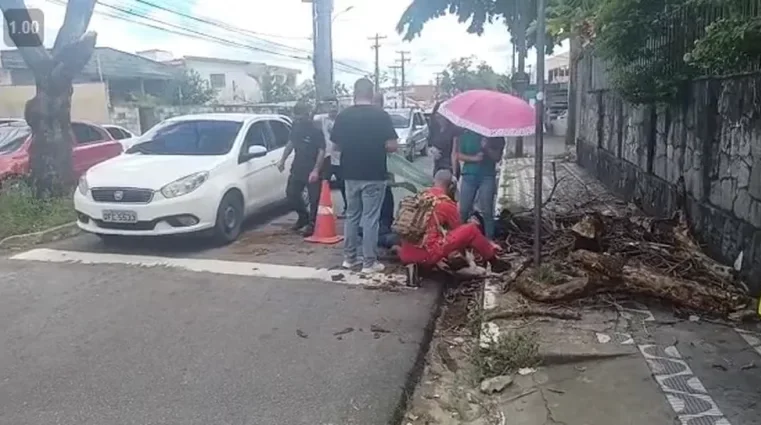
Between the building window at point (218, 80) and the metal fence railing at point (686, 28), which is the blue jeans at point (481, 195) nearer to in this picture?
the metal fence railing at point (686, 28)

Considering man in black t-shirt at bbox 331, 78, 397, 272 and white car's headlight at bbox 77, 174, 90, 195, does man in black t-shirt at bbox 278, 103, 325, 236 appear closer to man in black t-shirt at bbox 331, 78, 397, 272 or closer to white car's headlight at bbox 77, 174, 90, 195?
man in black t-shirt at bbox 331, 78, 397, 272

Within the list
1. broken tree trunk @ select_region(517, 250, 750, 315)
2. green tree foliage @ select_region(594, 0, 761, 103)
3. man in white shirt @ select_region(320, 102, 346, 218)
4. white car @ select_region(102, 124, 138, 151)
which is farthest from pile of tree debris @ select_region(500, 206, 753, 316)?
white car @ select_region(102, 124, 138, 151)

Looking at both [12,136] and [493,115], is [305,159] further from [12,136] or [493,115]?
[12,136]


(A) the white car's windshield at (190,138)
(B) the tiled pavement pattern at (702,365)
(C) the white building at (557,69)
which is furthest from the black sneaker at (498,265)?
(C) the white building at (557,69)

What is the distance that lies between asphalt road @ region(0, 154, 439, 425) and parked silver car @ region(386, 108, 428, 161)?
42.3 feet

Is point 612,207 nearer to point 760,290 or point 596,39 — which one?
point 596,39

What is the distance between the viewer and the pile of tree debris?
210 inches

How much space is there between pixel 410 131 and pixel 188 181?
13.7 metres

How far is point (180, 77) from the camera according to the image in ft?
116

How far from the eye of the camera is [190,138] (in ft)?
29.9

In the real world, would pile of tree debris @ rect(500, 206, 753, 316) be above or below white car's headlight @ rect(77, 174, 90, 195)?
below

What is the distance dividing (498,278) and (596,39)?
378 cm

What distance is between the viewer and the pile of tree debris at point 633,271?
5.34 metres
